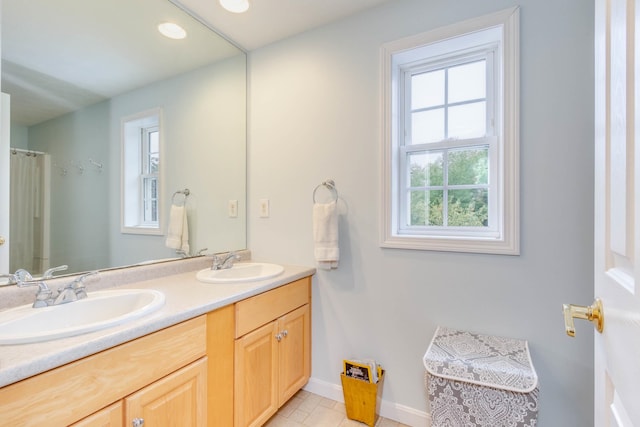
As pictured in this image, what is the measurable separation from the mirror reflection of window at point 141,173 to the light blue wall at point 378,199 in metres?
0.64

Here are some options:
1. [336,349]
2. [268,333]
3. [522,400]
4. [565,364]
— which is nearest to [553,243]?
[565,364]

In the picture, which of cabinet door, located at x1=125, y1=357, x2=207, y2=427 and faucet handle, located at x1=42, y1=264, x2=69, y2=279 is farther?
faucet handle, located at x1=42, y1=264, x2=69, y2=279

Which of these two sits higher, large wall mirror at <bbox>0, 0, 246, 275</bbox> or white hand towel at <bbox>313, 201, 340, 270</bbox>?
large wall mirror at <bbox>0, 0, 246, 275</bbox>

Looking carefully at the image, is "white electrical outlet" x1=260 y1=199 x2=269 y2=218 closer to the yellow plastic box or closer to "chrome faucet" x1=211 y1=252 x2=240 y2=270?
"chrome faucet" x1=211 y1=252 x2=240 y2=270

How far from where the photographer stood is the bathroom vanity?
28.7 inches

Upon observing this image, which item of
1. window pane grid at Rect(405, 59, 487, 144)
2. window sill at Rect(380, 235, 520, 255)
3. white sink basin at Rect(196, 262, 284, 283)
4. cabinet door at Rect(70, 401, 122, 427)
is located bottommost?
cabinet door at Rect(70, 401, 122, 427)

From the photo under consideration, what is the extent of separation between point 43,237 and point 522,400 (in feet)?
6.63

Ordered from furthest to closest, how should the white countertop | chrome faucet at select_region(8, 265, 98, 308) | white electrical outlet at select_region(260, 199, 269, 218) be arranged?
white electrical outlet at select_region(260, 199, 269, 218) → chrome faucet at select_region(8, 265, 98, 308) → the white countertop

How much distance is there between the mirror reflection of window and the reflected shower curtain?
13.3 inches

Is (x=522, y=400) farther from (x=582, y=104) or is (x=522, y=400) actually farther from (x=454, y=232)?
(x=582, y=104)

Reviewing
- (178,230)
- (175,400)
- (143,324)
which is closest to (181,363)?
(175,400)

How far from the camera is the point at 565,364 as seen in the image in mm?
1268

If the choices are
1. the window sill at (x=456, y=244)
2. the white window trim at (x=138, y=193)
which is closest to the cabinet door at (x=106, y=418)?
the white window trim at (x=138, y=193)

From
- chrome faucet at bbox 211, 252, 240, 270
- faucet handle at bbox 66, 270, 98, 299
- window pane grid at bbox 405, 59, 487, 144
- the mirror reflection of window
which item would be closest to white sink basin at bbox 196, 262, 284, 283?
chrome faucet at bbox 211, 252, 240, 270
